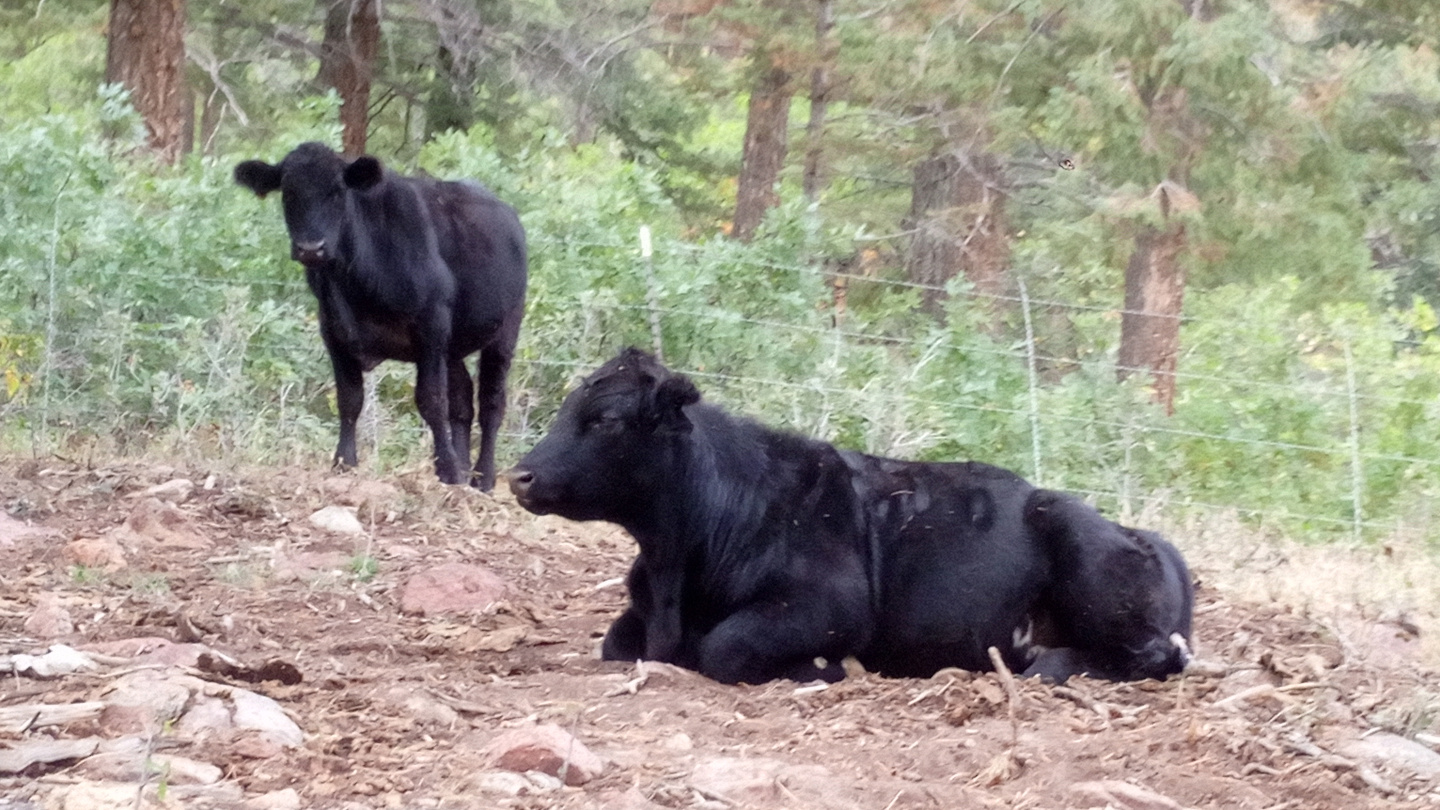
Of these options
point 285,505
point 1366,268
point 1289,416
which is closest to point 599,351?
point 285,505

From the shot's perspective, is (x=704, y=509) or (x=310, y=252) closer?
(x=704, y=509)

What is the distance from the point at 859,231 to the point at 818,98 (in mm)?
5145

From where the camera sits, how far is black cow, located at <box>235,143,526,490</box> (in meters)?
9.06

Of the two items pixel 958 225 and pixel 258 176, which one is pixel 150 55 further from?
pixel 958 225

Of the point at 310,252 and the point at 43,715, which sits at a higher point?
the point at 310,252

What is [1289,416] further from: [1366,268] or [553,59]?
[553,59]

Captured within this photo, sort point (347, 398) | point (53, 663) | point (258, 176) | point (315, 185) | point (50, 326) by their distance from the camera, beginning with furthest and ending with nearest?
1. point (50, 326)
2. point (347, 398)
3. point (258, 176)
4. point (315, 185)
5. point (53, 663)

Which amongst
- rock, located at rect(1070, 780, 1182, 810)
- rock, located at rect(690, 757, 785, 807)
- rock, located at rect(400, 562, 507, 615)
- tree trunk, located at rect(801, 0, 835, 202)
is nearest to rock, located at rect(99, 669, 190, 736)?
rock, located at rect(690, 757, 785, 807)

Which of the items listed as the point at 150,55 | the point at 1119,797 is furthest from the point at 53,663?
the point at 150,55

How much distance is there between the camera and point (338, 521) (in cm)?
797

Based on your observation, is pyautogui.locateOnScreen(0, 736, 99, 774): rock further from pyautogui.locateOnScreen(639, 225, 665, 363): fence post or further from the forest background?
pyautogui.locateOnScreen(639, 225, 665, 363): fence post

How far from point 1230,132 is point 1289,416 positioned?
3.93 metres

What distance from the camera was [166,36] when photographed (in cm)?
1493

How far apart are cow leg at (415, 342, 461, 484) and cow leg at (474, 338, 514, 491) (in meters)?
0.56
